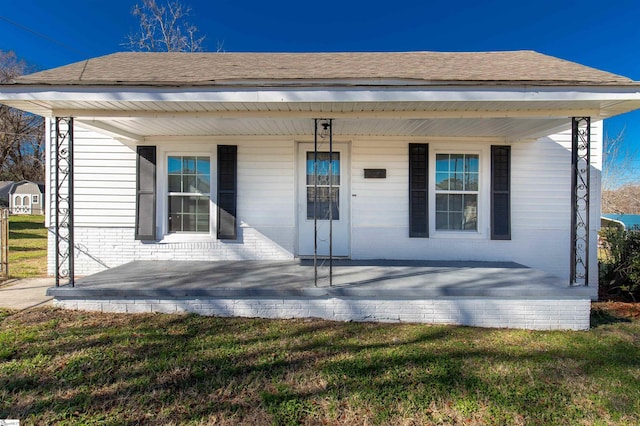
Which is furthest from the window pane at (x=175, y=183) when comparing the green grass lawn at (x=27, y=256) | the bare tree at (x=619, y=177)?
the bare tree at (x=619, y=177)

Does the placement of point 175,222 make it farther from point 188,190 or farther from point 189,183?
point 189,183

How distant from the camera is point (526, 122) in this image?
15.5 feet

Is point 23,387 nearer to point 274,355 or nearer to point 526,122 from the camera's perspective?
point 274,355

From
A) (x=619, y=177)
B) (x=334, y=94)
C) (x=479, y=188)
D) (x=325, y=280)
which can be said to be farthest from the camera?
(x=619, y=177)

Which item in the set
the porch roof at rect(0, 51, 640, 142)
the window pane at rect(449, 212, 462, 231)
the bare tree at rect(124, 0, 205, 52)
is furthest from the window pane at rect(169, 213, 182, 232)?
the bare tree at rect(124, 0, 205, 52)

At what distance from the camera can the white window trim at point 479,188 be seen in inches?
233

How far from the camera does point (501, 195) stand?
19.2ft

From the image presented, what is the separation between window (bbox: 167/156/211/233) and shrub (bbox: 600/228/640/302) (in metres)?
7.26

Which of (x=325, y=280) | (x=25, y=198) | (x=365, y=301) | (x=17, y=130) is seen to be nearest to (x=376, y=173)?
(x=325, y=280)

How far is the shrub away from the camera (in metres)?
5.32

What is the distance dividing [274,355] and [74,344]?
2037 millimetres

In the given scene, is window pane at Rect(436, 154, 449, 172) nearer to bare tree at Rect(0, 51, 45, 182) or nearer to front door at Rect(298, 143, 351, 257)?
front door at Rect(298, 143, 351, 257)

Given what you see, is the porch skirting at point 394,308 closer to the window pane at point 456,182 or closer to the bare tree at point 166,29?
the window pane at point 456,182

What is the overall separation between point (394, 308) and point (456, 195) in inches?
116
